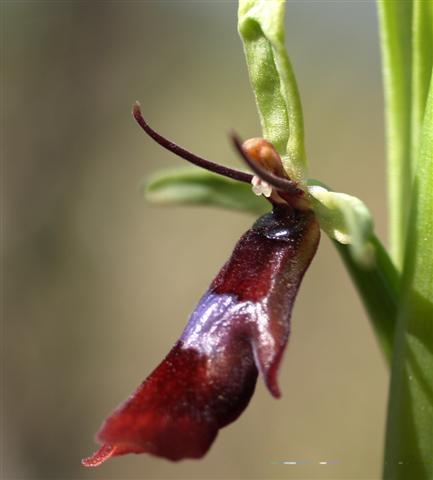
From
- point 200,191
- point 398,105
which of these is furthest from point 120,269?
point 398,105

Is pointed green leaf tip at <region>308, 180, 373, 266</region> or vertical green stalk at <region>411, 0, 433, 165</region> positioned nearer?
pointed green leaf tip at <region>308, 180, 373, 266</region>

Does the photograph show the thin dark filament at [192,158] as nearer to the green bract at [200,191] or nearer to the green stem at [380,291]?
the green stem at [380,291]

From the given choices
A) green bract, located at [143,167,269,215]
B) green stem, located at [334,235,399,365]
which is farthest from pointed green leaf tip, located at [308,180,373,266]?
green bract, located at [143,167,269,215]

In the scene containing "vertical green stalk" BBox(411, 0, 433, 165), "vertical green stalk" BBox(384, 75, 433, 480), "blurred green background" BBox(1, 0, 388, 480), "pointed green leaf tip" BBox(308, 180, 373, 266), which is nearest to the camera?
"pointed green leaf tip" BBox(308, 180, 373, 266)

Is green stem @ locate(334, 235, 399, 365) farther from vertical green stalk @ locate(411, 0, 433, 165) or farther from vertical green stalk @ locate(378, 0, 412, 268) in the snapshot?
vertical green stalk @ locate(411, 0, 433, 165)

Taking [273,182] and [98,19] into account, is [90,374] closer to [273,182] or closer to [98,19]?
[98,19]
